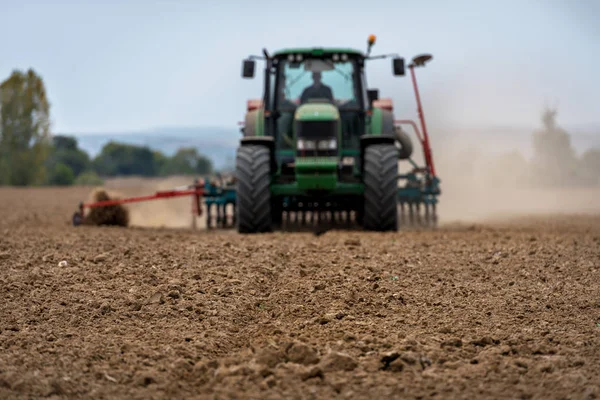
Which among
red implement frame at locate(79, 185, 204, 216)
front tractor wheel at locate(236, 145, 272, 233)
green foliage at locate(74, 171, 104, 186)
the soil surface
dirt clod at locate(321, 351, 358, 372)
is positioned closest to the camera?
the soil surface

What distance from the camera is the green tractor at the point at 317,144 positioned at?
11.7 metres

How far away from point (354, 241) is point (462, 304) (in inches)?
135

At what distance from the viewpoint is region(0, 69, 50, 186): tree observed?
160 feet

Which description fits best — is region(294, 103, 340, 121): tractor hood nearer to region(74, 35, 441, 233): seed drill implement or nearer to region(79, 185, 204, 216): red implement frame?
region(74, 35, 441, 233): seed drill implement

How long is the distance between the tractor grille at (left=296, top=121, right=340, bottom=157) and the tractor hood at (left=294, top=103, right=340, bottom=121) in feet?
0.19

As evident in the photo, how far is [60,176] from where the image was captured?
6469 centimetres

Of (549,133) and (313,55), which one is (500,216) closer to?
(313,55)

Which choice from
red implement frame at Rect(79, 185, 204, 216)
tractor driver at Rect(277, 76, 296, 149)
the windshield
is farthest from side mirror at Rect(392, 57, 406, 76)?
red implement frame at Rect(79, 185, 204, 216)

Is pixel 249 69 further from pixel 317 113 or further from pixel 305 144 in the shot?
pixel 305 144

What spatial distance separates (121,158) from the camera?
278 ft

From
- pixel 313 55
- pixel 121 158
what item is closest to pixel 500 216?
pixel 313 55

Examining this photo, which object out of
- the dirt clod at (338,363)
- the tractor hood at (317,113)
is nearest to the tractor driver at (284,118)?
the tractor hood at (317,113)

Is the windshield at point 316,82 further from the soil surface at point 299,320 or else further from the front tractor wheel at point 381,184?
the soil surface at point 299,320

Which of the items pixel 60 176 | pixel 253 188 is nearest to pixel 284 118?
pixel 253 188
